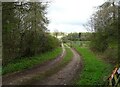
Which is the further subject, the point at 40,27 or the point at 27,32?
the point at 40,27

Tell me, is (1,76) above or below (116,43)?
below

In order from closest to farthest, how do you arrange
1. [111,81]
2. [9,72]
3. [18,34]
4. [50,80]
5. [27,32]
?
[111,81] < [50,80] < [9,72] < [18,34] < [27,32]

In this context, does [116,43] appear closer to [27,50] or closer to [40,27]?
[27,50]

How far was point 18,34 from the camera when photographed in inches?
1087

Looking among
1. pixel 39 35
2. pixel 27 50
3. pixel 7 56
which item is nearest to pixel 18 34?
pixel 7 56

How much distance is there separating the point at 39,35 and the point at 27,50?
339 cm

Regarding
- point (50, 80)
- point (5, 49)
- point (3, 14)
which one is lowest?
point (50, 80)

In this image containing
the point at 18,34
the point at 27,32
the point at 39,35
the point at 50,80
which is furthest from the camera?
the point at 39,35

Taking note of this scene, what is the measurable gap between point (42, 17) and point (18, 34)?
28.4 feet

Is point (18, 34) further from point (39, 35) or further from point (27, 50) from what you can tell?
point (39, 35)

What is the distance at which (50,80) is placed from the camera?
655 inches

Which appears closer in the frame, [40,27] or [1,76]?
[1,76]

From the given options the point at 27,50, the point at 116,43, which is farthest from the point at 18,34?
the point at 116,43

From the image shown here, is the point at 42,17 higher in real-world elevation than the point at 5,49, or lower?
higher
